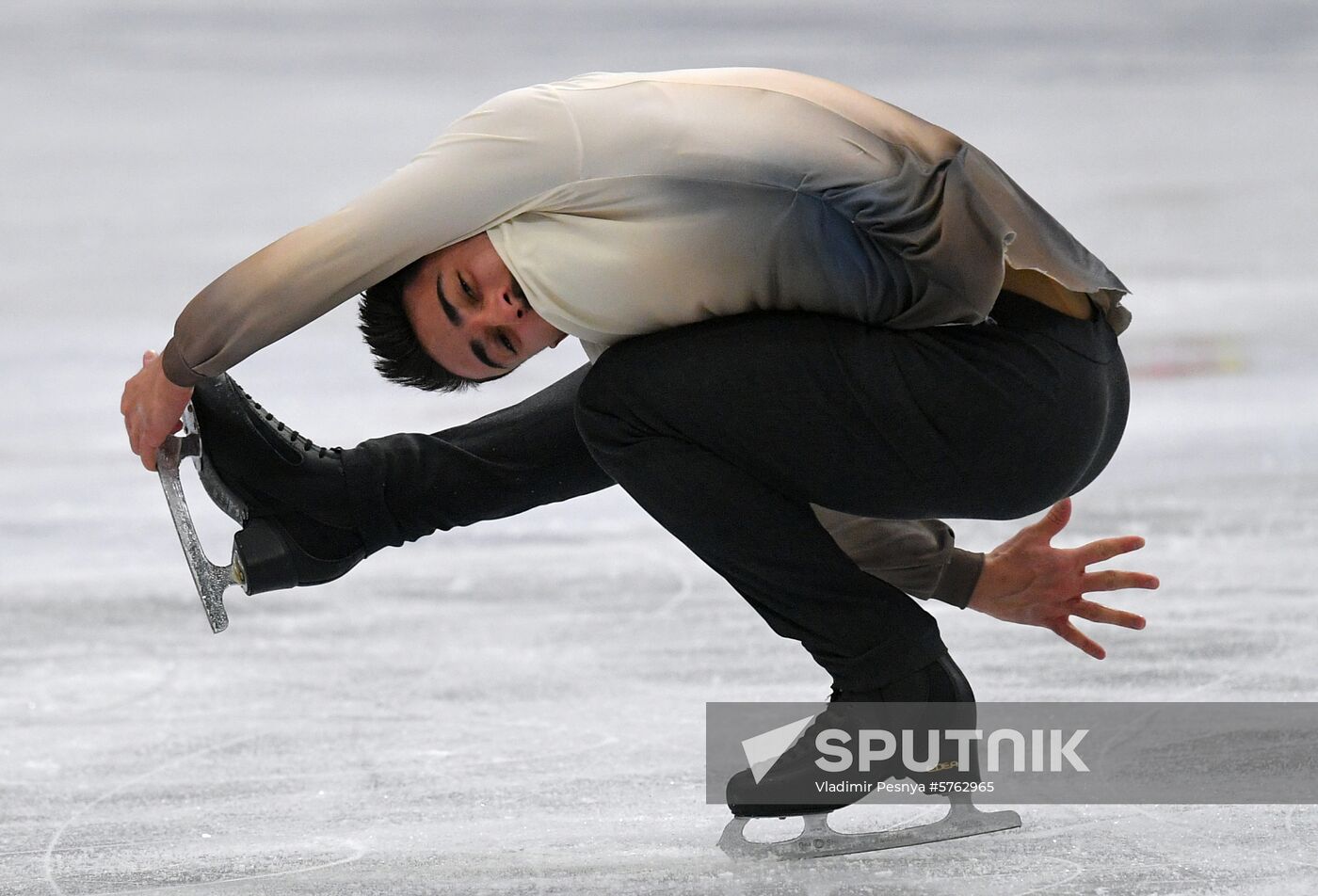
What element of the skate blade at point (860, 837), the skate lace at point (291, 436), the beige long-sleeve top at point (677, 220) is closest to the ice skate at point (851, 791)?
the skate blade at point (860, 837)

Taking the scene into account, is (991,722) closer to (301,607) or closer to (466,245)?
(466,245)

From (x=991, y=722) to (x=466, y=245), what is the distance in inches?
31.3

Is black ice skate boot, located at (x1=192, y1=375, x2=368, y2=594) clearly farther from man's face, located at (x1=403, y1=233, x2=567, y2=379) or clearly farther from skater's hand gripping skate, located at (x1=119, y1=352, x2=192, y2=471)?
man's face, located at (x1=403, y1=233, x2=567, y2=379)

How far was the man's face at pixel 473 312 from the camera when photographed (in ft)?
4.41

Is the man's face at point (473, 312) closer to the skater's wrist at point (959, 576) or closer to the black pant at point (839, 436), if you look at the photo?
the black pant at point (839, 436)

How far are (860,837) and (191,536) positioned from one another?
2.18ft

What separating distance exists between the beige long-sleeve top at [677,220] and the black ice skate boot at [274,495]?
0.24 m

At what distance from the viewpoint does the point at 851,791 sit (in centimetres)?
136

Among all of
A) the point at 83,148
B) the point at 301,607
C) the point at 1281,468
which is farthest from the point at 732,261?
the point at 83,148

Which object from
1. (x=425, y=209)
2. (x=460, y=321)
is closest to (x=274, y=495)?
(x=460, y=321)

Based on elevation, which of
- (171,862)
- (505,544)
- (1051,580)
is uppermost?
(1051,580)

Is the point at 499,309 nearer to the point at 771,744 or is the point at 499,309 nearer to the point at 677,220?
the point at 677,220

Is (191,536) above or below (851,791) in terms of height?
above

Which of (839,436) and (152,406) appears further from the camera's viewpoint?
(152,406)
